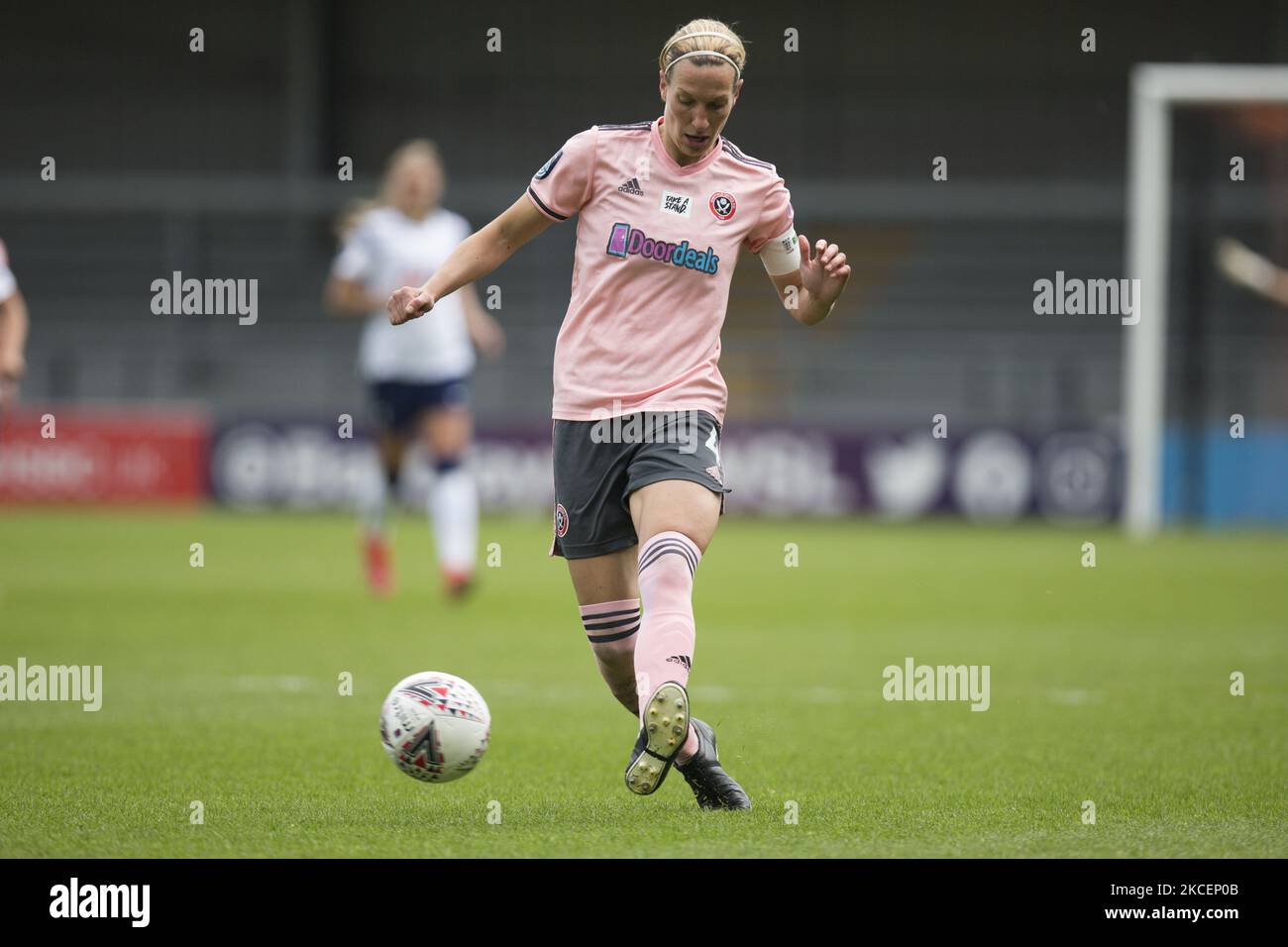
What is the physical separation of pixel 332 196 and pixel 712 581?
16.8 m

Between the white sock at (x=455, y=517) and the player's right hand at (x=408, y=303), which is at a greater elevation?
the player's right hand at (x=408, y=303)

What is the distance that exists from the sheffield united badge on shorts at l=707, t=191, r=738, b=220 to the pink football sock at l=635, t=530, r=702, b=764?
99cm

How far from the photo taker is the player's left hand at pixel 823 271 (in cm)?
532

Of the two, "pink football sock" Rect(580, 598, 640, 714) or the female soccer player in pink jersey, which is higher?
the female soccer player in pink jersey

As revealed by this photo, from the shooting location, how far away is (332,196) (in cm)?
2909

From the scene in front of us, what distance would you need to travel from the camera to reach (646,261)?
5254 mm

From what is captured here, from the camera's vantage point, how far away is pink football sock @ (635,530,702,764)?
4785mm

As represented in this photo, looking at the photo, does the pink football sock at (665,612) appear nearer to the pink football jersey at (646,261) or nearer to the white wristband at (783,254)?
the pink football jersey at (646,261)
